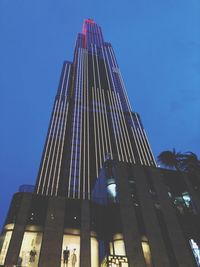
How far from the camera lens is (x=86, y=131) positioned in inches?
2761

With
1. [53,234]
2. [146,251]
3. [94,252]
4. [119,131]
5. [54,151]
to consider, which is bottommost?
[146,251]

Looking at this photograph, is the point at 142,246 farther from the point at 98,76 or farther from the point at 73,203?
the point at 98,76

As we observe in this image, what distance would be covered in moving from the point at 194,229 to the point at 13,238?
61.0 feet

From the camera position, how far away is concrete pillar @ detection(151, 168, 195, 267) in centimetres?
2112

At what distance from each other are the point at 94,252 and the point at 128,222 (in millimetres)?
4287

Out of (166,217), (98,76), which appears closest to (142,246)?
(166,217)

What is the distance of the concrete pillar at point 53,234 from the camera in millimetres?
18297

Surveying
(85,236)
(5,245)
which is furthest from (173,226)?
(5,245)

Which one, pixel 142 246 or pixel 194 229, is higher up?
pixel 194 229

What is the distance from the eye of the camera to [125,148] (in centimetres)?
6538

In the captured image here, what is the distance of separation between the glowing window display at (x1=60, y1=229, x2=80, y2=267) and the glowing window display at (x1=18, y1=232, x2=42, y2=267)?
7.14 ft

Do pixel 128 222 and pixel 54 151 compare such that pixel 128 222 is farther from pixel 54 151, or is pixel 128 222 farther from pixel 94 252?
pixel 54 151

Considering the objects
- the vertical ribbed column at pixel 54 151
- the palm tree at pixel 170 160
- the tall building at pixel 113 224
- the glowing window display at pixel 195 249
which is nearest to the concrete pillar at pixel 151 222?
the tall building at pixel 113 224

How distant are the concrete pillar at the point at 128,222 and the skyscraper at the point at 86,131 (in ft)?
80.1
